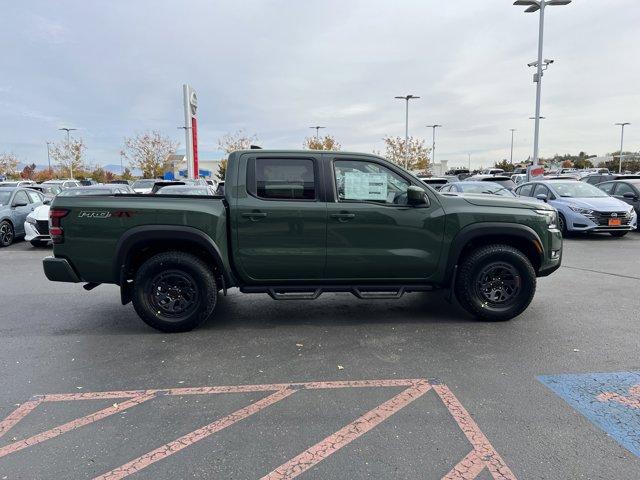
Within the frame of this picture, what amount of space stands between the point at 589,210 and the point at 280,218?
10.1 metres

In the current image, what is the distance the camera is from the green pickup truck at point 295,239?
4.64m

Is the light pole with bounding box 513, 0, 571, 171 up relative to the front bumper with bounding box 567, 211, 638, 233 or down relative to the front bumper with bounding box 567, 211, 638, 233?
up

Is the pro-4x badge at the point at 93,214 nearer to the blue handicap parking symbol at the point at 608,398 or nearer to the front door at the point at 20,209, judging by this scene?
the blue handicap parking symbol at the point at 608,398

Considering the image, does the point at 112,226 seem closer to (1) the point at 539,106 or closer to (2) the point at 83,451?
(2) the point at 83,451

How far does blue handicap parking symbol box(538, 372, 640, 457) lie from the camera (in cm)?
295

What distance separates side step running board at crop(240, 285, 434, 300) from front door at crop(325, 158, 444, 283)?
101mm

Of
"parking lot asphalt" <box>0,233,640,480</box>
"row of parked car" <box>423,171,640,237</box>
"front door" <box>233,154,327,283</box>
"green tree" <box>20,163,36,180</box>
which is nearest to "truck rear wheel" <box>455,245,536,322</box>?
"parking lot asphalt" <box>0,233,640,480</box>

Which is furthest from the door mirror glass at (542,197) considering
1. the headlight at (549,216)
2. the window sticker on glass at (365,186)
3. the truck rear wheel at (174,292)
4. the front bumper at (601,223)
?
the truck rear wheel at (174,292)

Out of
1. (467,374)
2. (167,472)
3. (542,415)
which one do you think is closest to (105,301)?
(167,472)

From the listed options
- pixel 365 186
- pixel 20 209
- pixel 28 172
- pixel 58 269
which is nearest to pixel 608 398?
pixel 365 186

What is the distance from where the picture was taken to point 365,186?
489 centimetres

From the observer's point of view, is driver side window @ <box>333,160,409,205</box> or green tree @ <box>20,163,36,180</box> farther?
green tree @ <box>20,163,36,180</box>

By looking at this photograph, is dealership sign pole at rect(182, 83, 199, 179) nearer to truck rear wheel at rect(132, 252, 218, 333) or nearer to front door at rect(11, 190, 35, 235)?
front door at rect(11, 190, 35, 235)

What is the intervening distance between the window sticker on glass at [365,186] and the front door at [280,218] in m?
0.33
